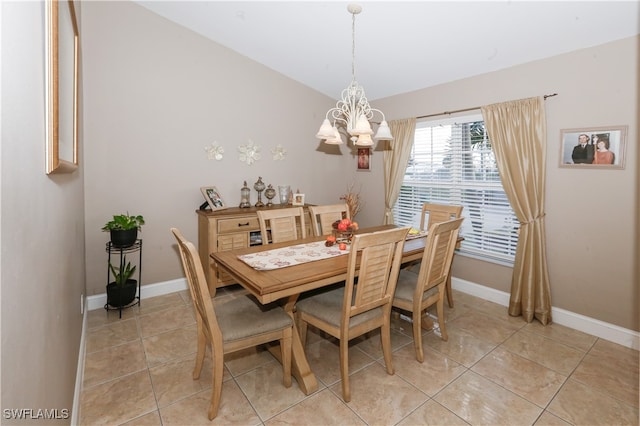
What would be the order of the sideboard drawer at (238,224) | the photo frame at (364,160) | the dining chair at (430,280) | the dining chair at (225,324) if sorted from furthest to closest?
the photo frame at (364,160) < the sideboard drawer at (238,224) < the dining chair at (430,280) < the dining chair at (225,324)

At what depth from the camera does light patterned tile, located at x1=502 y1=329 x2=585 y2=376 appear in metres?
2.37

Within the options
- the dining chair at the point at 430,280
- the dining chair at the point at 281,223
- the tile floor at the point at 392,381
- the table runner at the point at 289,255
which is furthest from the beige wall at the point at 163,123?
the dining chair at the point at 430,280

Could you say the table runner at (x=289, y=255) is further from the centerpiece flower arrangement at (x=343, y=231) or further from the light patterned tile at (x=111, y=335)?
the light patterned tile at (x=111, y=335)

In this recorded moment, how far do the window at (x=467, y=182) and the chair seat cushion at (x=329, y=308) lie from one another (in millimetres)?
2031

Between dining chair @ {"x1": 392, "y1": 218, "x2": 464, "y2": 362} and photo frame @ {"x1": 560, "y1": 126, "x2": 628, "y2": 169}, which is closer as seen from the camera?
dining chair @ {"x1": 392, "y1": 218, "x2": 464, "y2": 362}

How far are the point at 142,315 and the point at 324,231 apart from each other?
6.59 ft

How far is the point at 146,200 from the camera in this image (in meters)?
3.46

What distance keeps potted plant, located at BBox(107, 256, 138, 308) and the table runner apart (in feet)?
5.48

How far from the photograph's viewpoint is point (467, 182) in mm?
3643

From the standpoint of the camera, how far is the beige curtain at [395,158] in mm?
4098

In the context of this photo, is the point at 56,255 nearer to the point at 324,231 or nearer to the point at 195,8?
the point at 324,231

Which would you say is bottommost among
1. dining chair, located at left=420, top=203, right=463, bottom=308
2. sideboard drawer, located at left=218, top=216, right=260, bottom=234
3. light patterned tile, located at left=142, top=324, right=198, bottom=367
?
light patterned tile, located at left=142, top=324, right=198, bottom=367

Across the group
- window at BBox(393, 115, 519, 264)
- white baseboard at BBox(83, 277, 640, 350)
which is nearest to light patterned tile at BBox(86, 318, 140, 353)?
white baseboard at BBox(83, 277, 640, 350)

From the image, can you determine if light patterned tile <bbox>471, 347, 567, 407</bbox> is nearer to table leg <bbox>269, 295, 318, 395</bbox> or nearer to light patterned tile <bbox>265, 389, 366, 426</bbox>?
light patterned tile <bbox>265, 389, 366, 426</bbox>
